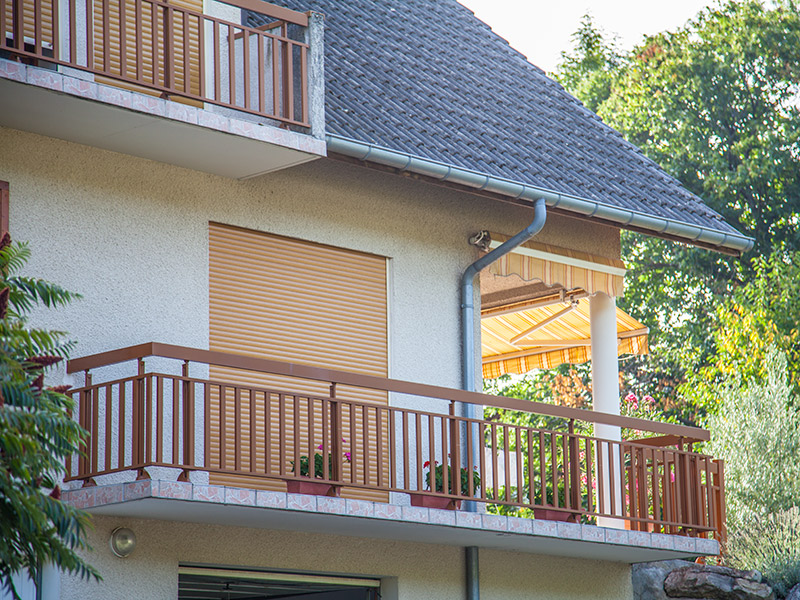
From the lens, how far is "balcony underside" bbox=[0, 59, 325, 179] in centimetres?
1058

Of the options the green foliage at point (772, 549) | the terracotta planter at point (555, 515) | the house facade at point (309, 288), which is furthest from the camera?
the green foliage at point (772, 549)

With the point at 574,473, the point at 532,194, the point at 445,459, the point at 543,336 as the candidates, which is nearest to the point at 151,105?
the point at 445,459

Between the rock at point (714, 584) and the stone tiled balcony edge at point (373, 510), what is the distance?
1367mm

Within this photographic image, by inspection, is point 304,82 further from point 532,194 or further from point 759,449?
point 759,449

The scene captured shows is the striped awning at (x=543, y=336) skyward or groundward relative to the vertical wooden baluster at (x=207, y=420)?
skyward

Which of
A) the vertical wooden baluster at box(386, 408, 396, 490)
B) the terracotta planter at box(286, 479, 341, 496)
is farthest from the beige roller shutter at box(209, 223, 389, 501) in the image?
the terracotta planter at box(286, 479, 341, 496)

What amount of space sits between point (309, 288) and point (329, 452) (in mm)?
1830

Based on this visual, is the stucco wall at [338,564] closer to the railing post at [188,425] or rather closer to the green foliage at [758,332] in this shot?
the railing post at [188,425]

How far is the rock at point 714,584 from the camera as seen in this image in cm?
1577

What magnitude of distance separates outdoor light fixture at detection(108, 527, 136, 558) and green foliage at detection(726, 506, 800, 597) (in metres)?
9.49

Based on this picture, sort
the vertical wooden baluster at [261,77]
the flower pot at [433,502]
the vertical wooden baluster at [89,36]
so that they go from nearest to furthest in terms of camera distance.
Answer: the vertical wooden baluster at [89,36]
the vertical wooden baluster at [261,77]
the flower pot at [433,502]

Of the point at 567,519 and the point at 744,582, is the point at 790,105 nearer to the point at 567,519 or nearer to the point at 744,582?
the point at 744,582

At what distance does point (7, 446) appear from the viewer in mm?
7000

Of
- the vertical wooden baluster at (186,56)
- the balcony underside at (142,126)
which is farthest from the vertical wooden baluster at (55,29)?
the vertical wooden baluster at (186,56)
